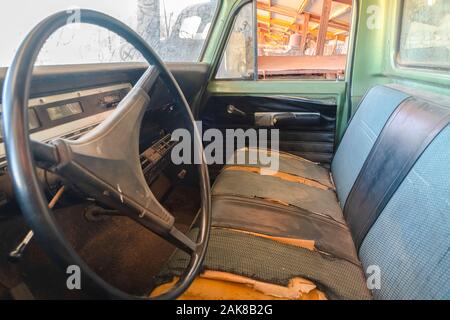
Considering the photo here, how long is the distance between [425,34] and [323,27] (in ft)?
2.58

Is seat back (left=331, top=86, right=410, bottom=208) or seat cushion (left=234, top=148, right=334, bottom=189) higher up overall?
seat back (left=331, top=86, right=410, bottom=208)

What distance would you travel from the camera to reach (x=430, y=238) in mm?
680

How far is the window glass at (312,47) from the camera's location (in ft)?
5.90

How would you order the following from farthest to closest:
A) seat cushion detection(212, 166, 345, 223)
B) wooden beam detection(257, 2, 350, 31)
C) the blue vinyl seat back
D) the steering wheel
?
wooden beam detection(257, 2, 350, 31) → seat cushion detection(212, 166, 345, 223) → the blue vinyl seat back → the steering wheel

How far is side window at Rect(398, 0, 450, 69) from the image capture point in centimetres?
109

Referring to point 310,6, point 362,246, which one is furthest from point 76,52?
point 310,6

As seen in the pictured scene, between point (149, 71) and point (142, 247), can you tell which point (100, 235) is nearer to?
point (142, 247)

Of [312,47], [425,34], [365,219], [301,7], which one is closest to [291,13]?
A: [301,7]

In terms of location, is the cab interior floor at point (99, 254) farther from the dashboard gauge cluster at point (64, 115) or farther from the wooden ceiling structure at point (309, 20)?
the wooden ceiling structure at point (309, 20)

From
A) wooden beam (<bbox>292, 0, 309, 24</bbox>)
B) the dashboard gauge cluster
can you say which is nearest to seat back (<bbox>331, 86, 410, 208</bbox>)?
the dashboard gauge cluster

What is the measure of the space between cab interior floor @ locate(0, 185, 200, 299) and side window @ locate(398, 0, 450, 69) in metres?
1.32

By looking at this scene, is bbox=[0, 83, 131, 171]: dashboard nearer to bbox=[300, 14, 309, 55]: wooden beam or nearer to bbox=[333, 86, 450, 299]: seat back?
bbox=[333, 86, 450, 299]: seat back

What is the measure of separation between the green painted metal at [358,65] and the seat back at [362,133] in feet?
0.55
